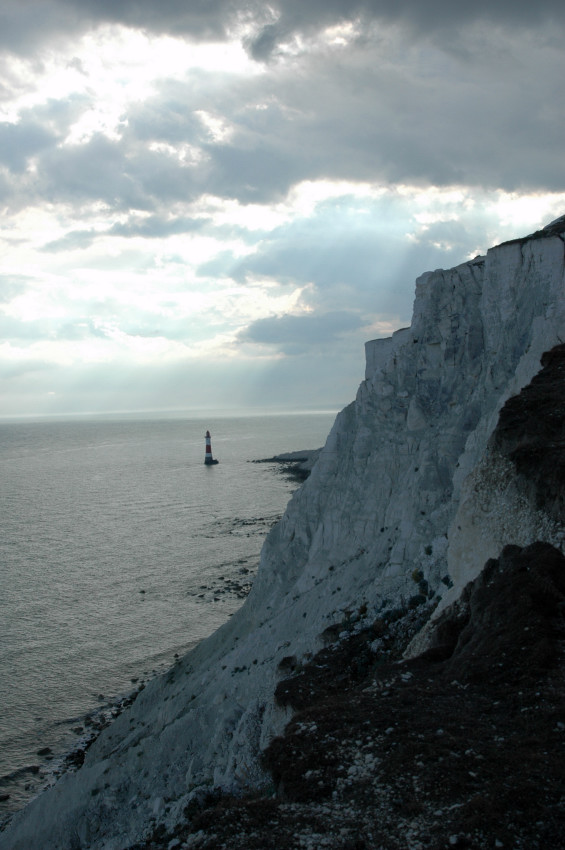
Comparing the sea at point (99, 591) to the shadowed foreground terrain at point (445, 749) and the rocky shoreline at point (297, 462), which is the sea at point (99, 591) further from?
the shadowed foreground terrain at point (445, 749)

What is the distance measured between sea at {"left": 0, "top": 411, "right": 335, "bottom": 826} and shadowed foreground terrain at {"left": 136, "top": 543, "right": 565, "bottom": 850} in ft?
67.5

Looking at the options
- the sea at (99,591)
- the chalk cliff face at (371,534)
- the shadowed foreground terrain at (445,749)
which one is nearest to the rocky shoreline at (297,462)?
the sea at (99,591)

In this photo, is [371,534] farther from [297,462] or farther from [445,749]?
[297,462]

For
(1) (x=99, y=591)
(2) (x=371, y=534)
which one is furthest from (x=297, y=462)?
(2) (x=371, y=534)

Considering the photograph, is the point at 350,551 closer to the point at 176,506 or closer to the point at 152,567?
the point at 152,567

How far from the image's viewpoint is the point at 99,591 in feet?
161

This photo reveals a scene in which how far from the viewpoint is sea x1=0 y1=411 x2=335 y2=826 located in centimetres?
3186

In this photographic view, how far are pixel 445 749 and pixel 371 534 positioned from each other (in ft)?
60.9

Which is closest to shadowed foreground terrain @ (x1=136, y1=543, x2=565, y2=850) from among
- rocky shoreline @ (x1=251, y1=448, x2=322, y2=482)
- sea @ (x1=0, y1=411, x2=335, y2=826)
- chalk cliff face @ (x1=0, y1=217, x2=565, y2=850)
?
chalk cliff face @ (x1=0, y1=217, x2=565, y2=850)

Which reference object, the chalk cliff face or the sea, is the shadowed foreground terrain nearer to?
the chalk cliff face

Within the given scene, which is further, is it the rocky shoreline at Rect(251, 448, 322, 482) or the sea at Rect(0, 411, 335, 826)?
the rocky shoreline at Rect(251, 448, 322, 482)

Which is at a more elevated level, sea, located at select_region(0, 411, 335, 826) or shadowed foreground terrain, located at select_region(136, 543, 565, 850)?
shadowed foreground terrain, located at select_region(136, 543, 565, 850)

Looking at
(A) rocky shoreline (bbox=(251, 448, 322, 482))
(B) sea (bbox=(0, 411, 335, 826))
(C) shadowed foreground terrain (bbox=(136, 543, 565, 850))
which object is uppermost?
(C) shadowed foreground terrain (bbox=(136, 543, 565, 850))

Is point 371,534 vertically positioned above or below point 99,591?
above
